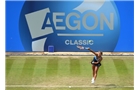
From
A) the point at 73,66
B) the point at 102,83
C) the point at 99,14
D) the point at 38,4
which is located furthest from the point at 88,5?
the point at 102,83

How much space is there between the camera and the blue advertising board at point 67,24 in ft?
67.5

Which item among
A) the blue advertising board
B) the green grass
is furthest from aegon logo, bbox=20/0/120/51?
the green grass

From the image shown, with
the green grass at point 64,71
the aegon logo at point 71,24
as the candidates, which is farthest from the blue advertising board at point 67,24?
the green grass at point 64,71

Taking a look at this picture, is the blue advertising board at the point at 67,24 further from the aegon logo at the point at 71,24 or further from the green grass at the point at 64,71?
the green grass at the point at 64,71

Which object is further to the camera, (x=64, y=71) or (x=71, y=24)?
(x=71, y=24)

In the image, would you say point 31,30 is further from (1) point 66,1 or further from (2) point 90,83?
(2) point 90,83

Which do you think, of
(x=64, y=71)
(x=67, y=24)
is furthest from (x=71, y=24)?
(x=64, y=71)

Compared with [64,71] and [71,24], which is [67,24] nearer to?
[71,24]

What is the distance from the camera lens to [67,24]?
2059cm

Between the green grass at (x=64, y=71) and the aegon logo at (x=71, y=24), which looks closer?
the green grass at (x=64, y=71)

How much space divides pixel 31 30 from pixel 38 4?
5.42 ft

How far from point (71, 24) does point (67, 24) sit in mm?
245

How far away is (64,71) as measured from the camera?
16.5m

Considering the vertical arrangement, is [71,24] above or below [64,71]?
above
